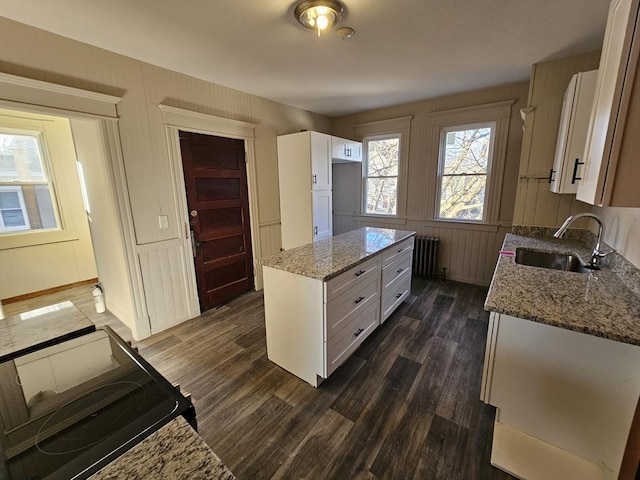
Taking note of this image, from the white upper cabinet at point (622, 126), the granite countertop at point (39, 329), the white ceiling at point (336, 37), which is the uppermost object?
the white ceiling at point (336, 37)

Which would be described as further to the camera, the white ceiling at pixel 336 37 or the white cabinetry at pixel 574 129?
the white cabinetry at pixel 574 129

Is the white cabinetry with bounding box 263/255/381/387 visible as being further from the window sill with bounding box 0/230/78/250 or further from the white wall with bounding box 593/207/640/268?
the window sill with bounding box 0/230/78/250

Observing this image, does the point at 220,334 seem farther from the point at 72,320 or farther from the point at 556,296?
the point at 556,296

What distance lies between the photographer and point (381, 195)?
459cm

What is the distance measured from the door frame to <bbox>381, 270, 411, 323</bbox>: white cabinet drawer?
6.73 ft

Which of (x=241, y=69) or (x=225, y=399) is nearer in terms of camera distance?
(x=225, y=399)

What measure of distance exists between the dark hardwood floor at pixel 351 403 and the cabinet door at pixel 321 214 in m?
1.57

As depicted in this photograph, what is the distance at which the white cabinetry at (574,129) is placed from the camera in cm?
199

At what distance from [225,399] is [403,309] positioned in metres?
2.12

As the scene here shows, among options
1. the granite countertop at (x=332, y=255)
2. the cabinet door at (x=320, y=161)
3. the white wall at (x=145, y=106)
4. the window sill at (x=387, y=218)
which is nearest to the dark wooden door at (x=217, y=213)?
the white wall at (x=145, y=106)

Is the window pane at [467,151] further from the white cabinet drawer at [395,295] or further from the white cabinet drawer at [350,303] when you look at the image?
the white cabinet drawer at [350,303]

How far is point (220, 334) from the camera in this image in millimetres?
2766

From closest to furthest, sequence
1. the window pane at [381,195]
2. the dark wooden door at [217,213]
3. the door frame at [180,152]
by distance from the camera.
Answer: the door frame at [180,152] → the dark wooden door at [217,213] → the window pane at [381,195]

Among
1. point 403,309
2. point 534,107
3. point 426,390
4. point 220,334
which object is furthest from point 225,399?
point 534,107
